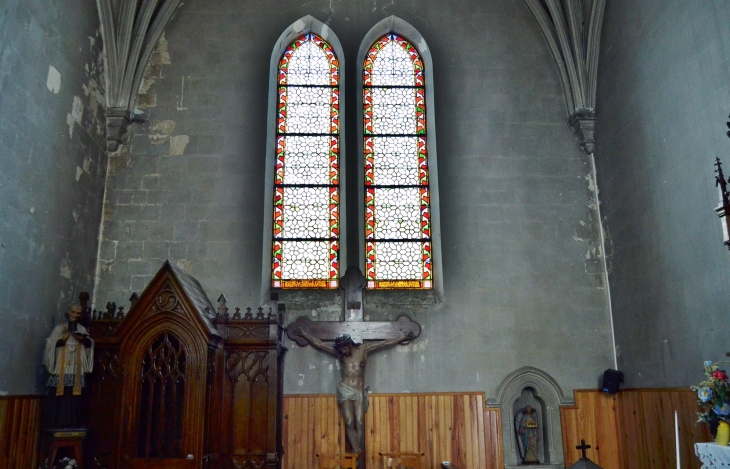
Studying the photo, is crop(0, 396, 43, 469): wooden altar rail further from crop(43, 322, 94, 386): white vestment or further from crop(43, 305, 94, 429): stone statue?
crop(43, 322, 94, 386): white vestment

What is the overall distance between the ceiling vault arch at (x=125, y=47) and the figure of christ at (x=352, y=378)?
350 cm

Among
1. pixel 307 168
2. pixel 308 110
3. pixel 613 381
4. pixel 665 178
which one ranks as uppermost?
pixel 308 110

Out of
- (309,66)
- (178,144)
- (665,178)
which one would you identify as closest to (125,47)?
(178,144)

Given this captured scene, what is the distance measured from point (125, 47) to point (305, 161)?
2.69 m

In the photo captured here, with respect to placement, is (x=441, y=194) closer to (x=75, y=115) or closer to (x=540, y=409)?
(x=540, y=409)

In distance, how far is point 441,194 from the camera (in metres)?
8.67

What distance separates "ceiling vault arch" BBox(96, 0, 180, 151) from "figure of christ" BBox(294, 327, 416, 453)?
3498mm

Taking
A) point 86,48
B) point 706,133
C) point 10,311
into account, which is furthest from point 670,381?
point 86,48

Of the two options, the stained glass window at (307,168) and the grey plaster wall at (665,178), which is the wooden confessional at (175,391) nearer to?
the stained glass window at (307,168)

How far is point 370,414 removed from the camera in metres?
7.86

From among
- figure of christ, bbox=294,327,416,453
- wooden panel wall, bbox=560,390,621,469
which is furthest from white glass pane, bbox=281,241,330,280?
wooden panel wall, bbox=560,390,621,469

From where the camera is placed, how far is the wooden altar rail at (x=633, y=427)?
6.51 meters

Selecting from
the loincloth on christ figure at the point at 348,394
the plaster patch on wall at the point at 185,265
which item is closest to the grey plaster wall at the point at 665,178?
the loincloth on christ figure at the point at 348,394

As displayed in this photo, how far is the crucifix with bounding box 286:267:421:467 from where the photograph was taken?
7.59 meters
